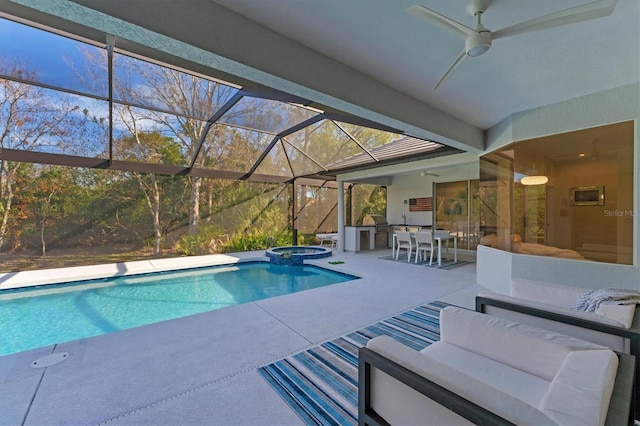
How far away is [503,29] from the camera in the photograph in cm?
198

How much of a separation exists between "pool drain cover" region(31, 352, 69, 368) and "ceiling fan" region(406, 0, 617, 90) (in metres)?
4.29

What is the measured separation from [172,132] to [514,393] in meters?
9.04

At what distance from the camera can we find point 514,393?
1.53m

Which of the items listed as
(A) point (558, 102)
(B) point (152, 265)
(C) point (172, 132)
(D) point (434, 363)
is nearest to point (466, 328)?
(D) point (434, 363)

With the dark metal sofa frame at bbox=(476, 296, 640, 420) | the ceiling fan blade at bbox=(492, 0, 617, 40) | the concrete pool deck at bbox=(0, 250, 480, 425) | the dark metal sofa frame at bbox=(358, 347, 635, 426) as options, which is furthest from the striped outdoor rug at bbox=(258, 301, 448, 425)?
the ceiling fan blade at bbox=(492, 0, 617, 40)

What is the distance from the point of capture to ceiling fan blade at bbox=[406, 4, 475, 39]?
1.86m

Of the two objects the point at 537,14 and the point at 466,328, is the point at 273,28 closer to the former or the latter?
the point at 537,14

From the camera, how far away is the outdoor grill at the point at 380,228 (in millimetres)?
10711

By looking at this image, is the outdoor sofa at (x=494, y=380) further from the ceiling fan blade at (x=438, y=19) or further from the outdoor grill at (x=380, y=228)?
the outdoor grill at (x=380, y=228)

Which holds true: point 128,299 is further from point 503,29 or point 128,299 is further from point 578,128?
point 578,128

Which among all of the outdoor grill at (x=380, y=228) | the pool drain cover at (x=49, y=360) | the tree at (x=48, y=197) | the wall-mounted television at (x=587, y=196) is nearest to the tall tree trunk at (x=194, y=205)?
the tree at (x=48, y=197)

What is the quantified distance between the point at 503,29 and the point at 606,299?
2.18m

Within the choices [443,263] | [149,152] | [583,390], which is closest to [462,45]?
[583,390]

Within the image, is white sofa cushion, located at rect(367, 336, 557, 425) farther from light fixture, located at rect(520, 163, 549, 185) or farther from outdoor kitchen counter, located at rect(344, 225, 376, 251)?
outdoor kitchen counter, located at rect(344, 225, 376, 251)
